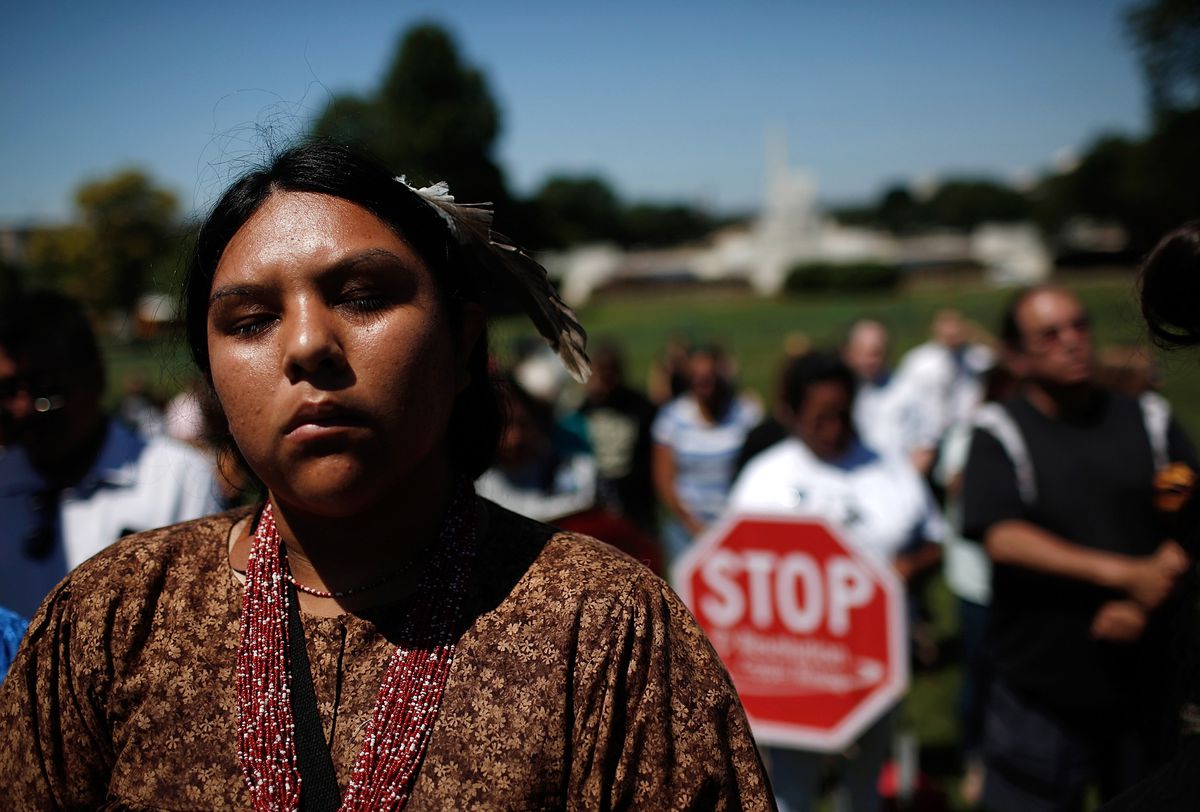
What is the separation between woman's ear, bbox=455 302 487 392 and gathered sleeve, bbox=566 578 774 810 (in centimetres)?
50

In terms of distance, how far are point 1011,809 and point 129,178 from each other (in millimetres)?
52084

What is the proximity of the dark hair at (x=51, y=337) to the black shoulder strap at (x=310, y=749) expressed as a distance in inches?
81.8

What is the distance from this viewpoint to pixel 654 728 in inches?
56.1

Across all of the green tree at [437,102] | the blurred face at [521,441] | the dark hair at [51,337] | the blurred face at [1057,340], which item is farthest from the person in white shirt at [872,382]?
the green tree at [437,102]

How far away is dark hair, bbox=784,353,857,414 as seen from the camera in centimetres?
436

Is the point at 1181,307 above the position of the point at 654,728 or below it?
above

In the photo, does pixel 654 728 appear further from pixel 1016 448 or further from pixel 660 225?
→ pixel 660 225

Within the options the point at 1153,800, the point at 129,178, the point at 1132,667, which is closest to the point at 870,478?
the point at 1132,667

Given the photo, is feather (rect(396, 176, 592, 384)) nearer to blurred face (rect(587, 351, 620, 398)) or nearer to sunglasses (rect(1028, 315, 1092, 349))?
sunglasses (rect(1028, 315, 1092, 349))

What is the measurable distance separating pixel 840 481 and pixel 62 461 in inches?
124

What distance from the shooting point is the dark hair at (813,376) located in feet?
14.3

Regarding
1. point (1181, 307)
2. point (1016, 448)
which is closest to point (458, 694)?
point (1181, 307)

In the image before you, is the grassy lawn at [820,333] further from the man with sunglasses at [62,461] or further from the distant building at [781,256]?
the distant building at [781,256]

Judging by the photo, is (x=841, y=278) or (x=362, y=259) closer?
(x=362, y=259)
